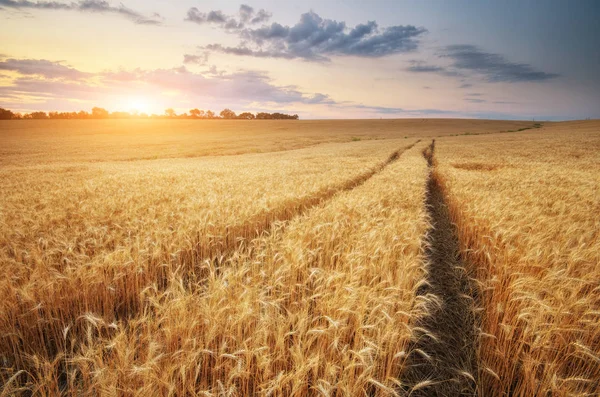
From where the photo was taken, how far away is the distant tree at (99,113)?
10494cm

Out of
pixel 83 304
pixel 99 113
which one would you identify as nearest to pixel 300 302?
pixel 83 304

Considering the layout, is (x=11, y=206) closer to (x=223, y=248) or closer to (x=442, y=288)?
(x=223, y=248)

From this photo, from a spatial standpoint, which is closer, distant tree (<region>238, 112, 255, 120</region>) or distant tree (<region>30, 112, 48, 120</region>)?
distant tree (<region>30, 112, 48, 120</region>)

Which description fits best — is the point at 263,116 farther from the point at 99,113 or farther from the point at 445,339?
the point at 445,339

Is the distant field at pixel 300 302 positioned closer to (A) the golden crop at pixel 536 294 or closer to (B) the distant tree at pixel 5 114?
(A) the golden crop at pixel 536 294

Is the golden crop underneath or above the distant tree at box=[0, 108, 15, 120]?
underneath

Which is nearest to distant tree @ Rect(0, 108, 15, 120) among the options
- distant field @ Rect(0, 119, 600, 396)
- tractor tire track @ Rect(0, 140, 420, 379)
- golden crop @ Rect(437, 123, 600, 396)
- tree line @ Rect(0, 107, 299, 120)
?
tree line @ Rect(0, 107, 299, 120)

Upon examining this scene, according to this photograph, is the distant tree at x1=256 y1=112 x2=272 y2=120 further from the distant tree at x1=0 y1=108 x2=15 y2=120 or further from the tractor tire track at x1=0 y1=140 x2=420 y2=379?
the tractor tire track at x1=0 y1=140 x2=420 y2=379

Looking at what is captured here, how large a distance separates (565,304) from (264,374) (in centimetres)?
324

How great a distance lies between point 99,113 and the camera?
107m

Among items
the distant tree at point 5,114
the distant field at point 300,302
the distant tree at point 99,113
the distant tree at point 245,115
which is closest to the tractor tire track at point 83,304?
the distant field at point 300,302

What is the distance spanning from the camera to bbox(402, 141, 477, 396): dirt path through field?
2.76 metres

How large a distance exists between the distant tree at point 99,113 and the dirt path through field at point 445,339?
429 feet

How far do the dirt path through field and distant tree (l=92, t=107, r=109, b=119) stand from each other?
13068 cm
